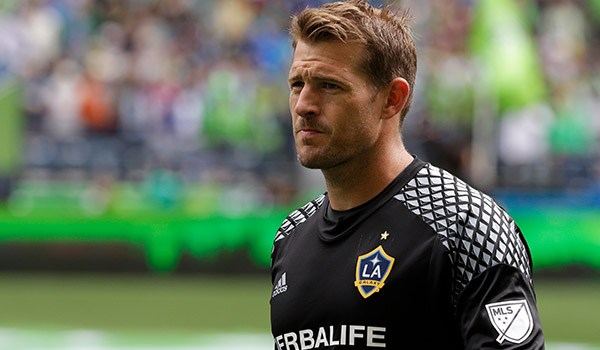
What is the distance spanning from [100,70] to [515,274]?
13942 mm

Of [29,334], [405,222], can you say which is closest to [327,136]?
[405,222]

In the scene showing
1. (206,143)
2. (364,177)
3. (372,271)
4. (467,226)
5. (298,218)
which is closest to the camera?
(467,226)

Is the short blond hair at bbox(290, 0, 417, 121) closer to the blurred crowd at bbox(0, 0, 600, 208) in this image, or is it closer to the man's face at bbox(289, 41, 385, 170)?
the man's face at bbox(289, 41, 385, 170)

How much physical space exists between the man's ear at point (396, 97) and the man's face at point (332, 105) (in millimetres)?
26

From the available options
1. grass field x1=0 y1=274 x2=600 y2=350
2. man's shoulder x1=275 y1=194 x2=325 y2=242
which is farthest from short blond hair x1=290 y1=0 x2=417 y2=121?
grass field x1=0 y1=274 x2=600 y2=350

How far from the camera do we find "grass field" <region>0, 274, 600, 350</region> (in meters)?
10.4

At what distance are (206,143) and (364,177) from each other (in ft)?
40.6

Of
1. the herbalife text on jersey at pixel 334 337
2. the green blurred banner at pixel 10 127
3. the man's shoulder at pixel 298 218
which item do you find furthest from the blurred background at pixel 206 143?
the herbalife text on jersey at pixel 334 337

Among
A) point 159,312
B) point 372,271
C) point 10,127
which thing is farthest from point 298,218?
point 10,127

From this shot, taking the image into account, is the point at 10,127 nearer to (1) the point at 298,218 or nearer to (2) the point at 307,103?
(1) the point at 298,218

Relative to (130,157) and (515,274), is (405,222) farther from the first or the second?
(130,157)

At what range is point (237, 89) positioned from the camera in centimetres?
1591

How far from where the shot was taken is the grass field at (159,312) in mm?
10359

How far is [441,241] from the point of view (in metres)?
2.73
